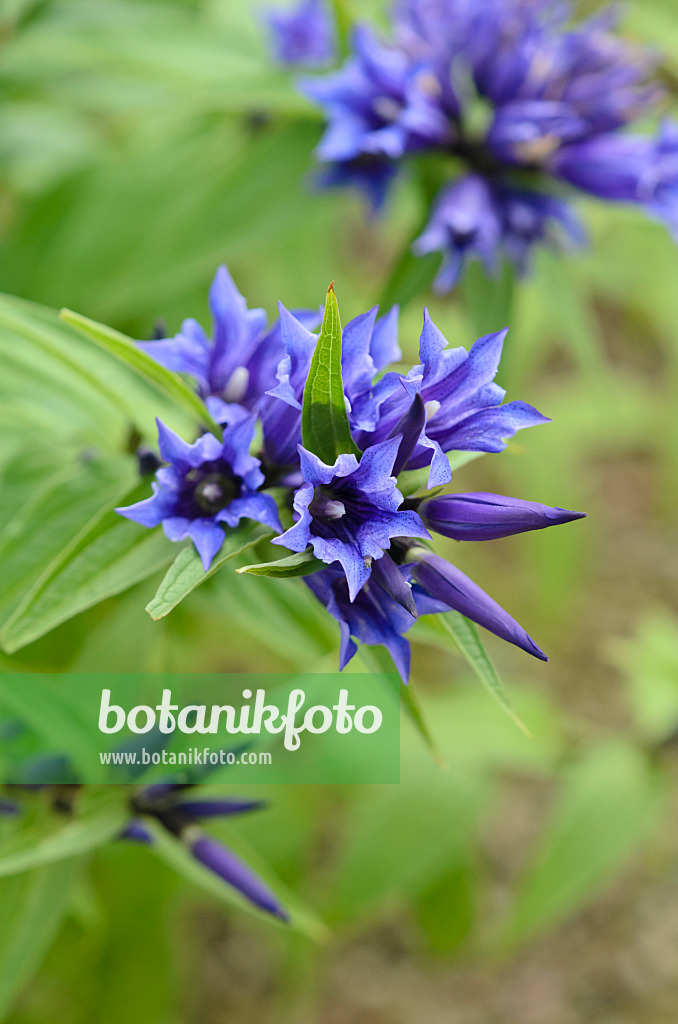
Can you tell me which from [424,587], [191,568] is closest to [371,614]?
→ [424,587]

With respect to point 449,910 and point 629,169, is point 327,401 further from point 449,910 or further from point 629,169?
point 449,910

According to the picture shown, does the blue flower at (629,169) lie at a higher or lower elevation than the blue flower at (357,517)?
higher

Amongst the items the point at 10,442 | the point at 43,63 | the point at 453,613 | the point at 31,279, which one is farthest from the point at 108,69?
the point at 453,613

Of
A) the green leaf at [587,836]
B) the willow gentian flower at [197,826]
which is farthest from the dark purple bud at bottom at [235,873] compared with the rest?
the green leaf at [587,836]

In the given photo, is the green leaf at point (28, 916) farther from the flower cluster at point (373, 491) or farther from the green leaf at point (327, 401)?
the green leaf at point (327, 401)

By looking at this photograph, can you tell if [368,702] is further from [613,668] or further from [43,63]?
[613,668]
